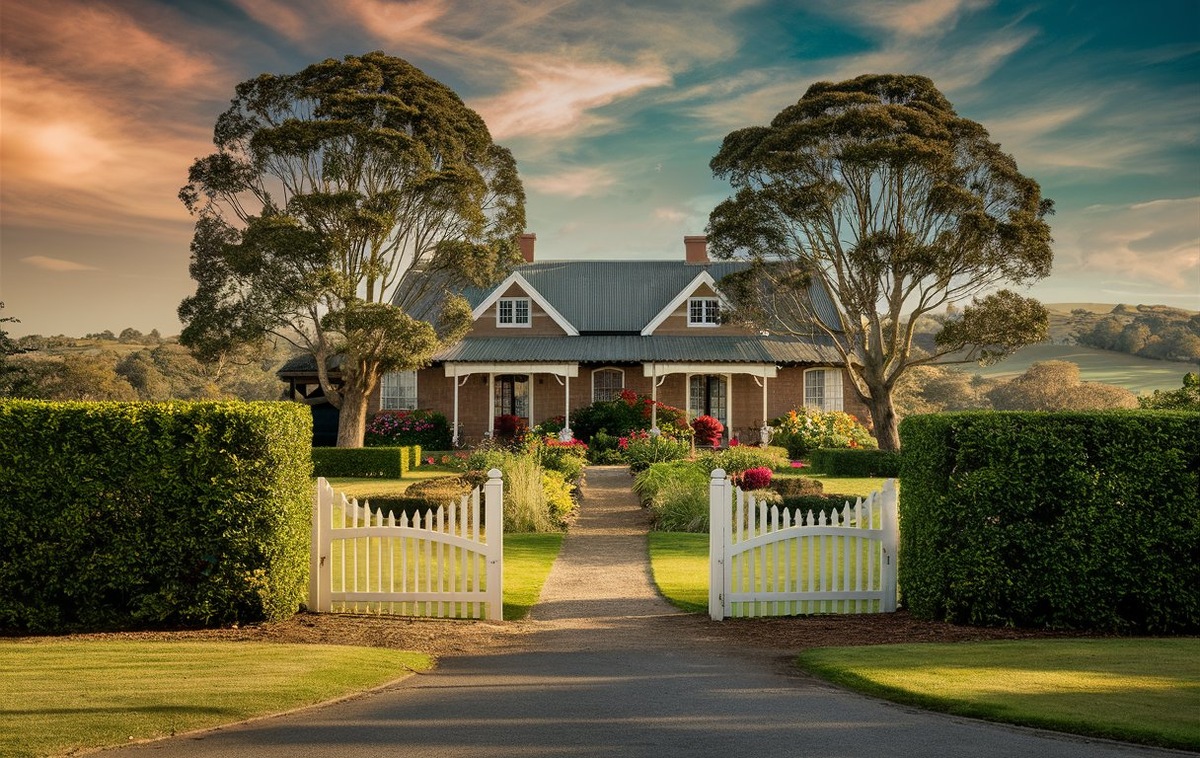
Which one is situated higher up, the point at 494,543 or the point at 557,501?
the point at 494,543

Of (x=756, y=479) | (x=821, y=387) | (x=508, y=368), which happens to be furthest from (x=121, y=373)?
(x=756, y=479)

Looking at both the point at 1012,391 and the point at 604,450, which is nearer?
the point at 604,450

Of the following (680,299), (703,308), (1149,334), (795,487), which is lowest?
(795,487)

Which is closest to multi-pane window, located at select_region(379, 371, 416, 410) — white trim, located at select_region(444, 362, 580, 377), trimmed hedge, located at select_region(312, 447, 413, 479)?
white trim, located at select_region(444, 362, 580, 377)

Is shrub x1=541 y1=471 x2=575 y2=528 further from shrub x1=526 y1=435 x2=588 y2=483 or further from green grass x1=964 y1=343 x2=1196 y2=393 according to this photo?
green grass x1=964 y1=343 x2=1196 y2=393

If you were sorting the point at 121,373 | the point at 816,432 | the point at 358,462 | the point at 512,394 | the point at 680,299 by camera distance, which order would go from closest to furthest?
the point at 358,462
the point at 816,432
the point at 512,394
the point at 680,299
the point at 121,373

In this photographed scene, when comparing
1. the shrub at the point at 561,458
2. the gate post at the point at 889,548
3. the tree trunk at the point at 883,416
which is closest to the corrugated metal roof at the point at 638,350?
the tree trunk at the point at 883,416

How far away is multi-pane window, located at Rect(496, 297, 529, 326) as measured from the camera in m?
37.2

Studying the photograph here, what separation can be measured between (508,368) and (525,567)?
2165 cm

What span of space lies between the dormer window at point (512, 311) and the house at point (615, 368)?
0.04 metres

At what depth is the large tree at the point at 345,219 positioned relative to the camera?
28.9 m

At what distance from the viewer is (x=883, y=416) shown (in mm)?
31391

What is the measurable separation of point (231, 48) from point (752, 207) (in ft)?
54.6

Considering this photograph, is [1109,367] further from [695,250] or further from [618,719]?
[618,719]
